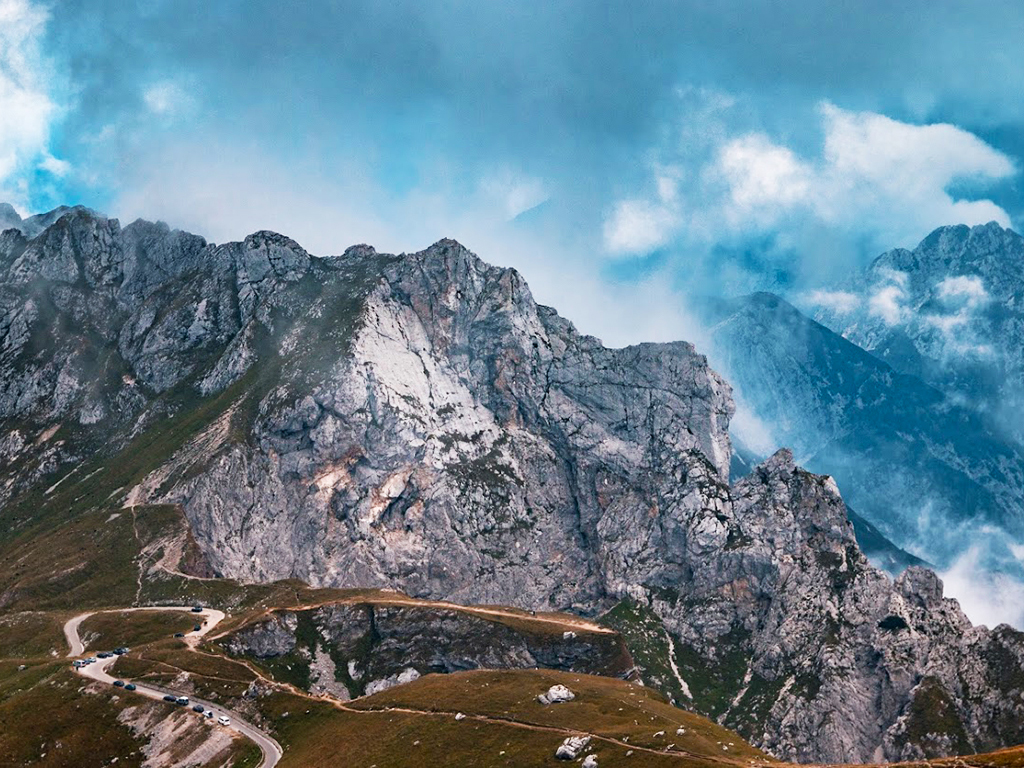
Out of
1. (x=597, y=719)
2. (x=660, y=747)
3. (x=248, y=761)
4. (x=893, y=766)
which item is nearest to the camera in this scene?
(x=893, y=766)

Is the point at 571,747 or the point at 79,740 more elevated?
the point at 571,747

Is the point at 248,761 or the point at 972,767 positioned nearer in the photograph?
the point at 972,767

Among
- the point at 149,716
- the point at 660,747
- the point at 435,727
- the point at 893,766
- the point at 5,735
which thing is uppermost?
the point at 893,766

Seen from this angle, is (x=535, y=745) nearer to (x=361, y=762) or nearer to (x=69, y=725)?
(x=361, y=762)

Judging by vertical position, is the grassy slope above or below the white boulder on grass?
below

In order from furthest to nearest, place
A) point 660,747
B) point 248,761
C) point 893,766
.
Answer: point 248,761 < point 660,747 < point 893,766

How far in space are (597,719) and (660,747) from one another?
27.7m

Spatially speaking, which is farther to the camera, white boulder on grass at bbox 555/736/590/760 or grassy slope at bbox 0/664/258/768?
grassy slope at bbox 0/664/258/768

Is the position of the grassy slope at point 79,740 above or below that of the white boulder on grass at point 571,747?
below

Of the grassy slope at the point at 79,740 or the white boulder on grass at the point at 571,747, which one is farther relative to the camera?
the grassy slope at the point at 79,740

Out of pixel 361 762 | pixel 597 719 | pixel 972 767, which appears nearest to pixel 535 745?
pixel 597 719

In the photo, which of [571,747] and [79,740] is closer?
A: [571,747]

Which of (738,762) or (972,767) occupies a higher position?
(972,767)

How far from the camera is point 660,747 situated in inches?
6796
